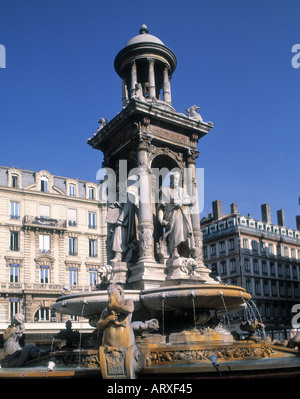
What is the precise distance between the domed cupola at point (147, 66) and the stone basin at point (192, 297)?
24.7 ft

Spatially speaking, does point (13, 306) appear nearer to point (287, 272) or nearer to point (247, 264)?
point (247, 264)

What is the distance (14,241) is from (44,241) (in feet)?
10.6

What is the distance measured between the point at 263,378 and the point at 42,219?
45.3m

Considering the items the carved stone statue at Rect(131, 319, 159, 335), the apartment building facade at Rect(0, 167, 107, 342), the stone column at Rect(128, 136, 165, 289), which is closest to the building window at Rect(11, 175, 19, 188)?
the apartment building facade at Rect(0, 167, 107, 342)

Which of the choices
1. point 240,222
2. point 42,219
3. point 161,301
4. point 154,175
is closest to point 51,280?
point 42,219

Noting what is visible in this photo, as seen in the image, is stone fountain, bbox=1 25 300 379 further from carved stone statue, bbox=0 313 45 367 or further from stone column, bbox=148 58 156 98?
carved stone statue, bbox=0 313 45 367

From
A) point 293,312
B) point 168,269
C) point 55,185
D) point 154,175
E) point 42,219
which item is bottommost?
point 293,312

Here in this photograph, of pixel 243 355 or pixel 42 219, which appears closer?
pixel 243 355

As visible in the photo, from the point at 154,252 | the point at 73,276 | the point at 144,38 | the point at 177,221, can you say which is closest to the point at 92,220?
the point at 73,276

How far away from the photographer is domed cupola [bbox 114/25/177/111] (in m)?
17.6

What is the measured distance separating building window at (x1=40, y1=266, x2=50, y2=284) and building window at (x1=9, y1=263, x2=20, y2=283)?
7.93ft

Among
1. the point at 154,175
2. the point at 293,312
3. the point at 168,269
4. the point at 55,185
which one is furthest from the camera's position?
the point at 293,312
